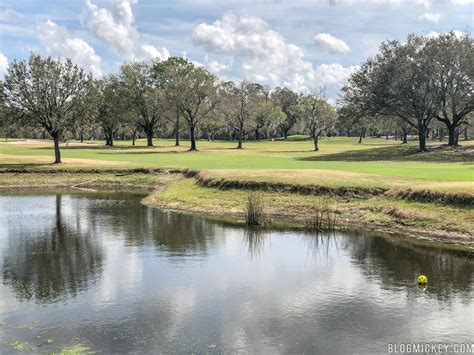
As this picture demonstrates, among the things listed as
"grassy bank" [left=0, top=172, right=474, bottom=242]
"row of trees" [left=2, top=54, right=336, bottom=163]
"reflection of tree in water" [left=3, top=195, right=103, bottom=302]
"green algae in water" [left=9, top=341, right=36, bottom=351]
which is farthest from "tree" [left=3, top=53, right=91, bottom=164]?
"green algae in water" [left=9, top=341, right=36, bottom=351]

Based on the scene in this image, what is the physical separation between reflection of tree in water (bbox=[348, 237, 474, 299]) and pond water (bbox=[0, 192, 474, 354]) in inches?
2.9

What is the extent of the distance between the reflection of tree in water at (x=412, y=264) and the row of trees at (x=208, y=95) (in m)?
45.4

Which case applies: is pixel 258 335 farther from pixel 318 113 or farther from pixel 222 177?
pixel 318 113

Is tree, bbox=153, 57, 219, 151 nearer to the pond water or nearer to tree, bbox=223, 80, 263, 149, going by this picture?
tree, bbox=223, 80, 263, 149

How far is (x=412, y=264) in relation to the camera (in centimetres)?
2136

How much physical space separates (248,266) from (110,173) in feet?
119

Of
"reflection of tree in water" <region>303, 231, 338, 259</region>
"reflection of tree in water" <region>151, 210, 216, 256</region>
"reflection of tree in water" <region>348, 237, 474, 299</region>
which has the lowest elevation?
"reflection of tree in water" <region>348, 237, 474, 299</region>

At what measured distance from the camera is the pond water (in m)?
13.3

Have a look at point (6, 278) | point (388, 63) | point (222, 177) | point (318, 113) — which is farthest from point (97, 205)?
point (318, 113)

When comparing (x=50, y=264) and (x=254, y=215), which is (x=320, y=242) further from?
(x=50, y=264)

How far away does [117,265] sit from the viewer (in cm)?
2069

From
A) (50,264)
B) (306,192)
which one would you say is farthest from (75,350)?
(306,192)

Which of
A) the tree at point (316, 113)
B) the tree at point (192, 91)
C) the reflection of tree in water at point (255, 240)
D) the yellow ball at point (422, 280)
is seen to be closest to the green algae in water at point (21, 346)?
the reflection of tree in water at point (255, 240)

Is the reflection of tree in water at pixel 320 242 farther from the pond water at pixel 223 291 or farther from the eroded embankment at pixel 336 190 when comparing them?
the eroded embankment at pixel 336 190
